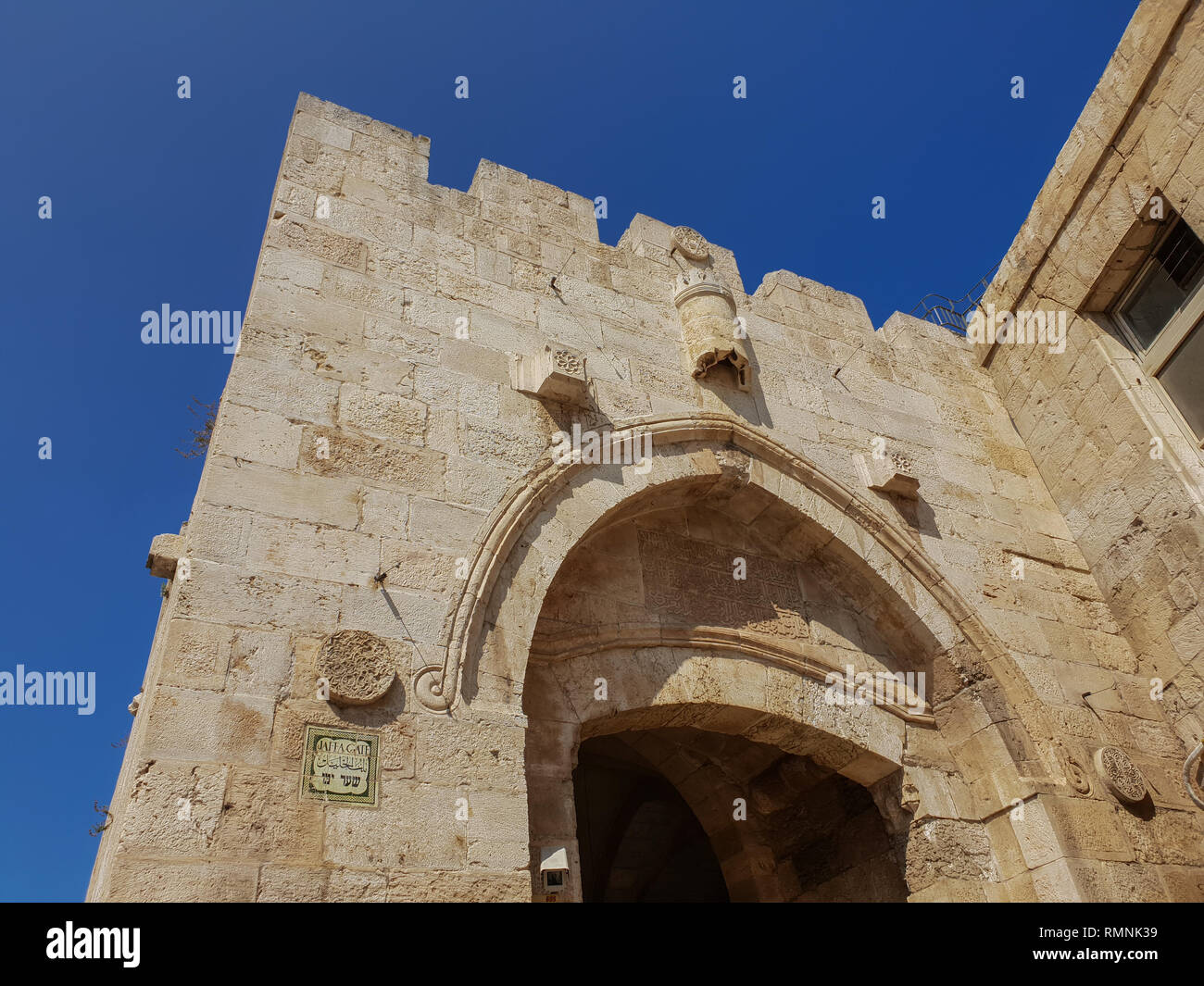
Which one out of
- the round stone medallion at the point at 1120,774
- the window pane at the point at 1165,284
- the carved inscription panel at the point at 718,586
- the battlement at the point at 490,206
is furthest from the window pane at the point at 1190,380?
the carved inscription panel at the point at 718,586

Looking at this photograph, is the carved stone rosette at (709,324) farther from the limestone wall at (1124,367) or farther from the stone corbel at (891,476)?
the limestone wall at (1124,367)

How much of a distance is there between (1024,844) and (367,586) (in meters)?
3.84

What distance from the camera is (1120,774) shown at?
5391mm

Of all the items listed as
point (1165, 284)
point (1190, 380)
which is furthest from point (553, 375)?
point (1165, 284)

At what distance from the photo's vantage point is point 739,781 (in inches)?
261

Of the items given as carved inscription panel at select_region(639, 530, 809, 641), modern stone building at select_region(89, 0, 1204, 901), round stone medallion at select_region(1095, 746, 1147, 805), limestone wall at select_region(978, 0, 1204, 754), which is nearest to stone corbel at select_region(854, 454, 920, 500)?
modern stone building at select_region(89, 0, 1204, 901)

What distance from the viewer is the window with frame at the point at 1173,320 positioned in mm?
6406

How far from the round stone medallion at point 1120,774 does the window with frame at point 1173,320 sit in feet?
7.53

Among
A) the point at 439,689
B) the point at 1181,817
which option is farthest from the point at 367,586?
the point at 1181,817

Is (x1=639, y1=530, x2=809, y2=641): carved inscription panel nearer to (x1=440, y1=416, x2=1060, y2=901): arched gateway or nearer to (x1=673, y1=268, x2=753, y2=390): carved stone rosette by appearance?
(x1=440, y1=416, x2=1060, y2=901): arched gateway

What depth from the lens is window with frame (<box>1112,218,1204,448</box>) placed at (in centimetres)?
641

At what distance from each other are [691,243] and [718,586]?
274 centimetres

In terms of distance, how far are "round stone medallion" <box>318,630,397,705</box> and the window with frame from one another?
562 centimetres
